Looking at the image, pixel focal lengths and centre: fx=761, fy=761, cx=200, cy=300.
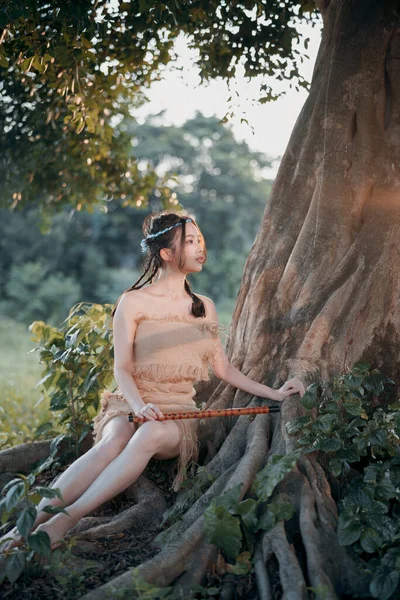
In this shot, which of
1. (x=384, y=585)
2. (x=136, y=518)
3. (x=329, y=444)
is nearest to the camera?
(x=384, y=585)

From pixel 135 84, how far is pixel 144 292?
306cm

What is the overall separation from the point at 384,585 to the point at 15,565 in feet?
4.81

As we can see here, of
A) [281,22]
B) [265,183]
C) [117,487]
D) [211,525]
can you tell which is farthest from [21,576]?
[265,183]

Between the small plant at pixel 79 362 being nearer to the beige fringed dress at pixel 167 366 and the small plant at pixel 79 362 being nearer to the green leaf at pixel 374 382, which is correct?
the beige fringed dress at pixel 167 366

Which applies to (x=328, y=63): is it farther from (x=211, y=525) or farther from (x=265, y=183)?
(x=265, y=183)

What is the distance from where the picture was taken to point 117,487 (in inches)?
139

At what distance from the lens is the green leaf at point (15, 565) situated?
3068 mm

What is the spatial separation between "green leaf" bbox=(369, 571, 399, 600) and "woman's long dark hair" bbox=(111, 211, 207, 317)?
1763 millimetres

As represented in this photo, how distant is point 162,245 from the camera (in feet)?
13.6

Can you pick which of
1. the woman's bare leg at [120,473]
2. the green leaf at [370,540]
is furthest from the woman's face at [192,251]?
the green leaf at [370,540]

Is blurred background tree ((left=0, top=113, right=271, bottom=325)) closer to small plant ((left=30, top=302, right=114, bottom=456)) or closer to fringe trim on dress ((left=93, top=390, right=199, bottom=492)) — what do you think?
small plant ((left=30, top=302, right=114, bottom=456))

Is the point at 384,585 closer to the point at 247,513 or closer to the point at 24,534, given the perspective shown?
the point at 247,513

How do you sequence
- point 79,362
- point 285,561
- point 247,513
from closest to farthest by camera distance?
point 285,561, point 247,513, point 79,362

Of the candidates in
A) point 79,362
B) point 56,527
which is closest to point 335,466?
point 56,527
